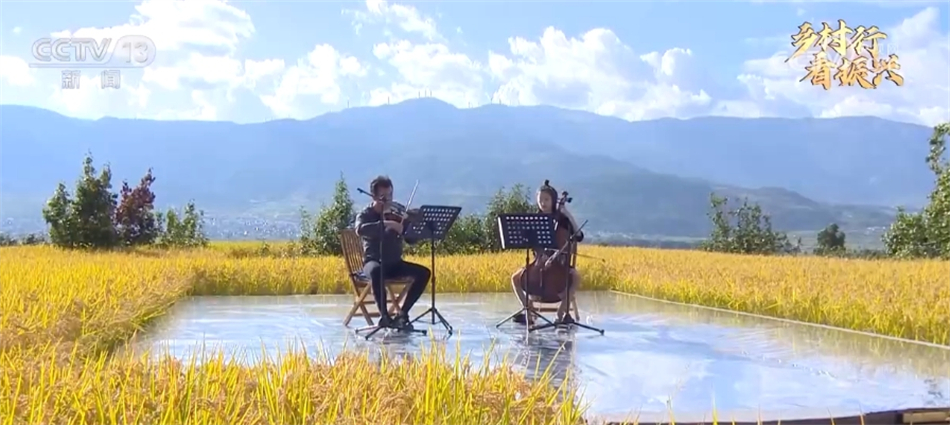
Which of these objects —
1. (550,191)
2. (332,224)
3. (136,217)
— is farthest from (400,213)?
(136,217)

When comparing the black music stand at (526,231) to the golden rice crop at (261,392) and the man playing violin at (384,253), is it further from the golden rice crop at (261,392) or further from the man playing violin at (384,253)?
the golden rice crop at (261,392)

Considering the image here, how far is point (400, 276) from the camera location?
6.54 m

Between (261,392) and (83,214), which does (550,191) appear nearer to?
(261,392)

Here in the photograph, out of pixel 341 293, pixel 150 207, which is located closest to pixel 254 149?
pixel 150 207

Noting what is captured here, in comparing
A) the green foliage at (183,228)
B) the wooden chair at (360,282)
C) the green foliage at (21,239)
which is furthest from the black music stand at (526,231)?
the green foliage at (21,239)

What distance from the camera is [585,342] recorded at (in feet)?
19.9

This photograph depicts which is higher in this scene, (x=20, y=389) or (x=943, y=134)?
(x=943, y=134)

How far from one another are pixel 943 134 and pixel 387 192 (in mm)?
18479

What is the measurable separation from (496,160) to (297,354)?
127557mm

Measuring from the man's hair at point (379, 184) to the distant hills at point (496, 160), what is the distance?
60.3 metres

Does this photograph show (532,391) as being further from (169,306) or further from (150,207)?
(150,207)

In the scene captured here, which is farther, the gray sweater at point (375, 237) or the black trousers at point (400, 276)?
the black trousers at point (400, 276)

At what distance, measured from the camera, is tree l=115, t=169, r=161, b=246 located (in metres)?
16.9

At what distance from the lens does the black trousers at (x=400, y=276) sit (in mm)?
6375
